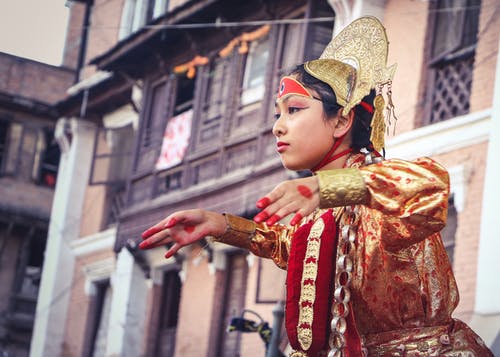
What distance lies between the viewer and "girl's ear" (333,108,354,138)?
4.42 metres

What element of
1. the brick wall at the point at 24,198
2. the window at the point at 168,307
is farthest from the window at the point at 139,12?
the brick wall at the point at 24,198

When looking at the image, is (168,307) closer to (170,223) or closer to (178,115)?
(178,115)

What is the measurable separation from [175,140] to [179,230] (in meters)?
13.8

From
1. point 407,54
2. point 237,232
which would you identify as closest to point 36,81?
point 407,54

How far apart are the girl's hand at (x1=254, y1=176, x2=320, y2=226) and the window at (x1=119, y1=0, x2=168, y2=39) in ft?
57.3

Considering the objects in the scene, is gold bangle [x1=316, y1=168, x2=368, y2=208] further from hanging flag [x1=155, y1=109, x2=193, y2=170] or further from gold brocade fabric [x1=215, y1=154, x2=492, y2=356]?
hanging flag [x1=155, y1=109, x2=193, y2=170]

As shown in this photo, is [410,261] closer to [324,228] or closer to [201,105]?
[324,228]

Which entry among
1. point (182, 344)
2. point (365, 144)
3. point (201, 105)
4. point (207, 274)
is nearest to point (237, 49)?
point (201, 105)

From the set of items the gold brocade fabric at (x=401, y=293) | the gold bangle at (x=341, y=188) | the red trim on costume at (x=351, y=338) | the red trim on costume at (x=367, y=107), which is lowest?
the red trim on costume at (x=351, y=338)

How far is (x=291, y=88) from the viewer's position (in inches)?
177

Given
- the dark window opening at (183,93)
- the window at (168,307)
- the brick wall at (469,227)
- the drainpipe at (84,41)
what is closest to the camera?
the brick wall at (469,227)

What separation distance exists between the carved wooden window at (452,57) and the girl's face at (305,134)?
7.34 m

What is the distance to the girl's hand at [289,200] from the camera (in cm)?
354

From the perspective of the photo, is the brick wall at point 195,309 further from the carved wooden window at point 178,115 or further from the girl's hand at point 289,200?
the girl's hand at point 289,200
